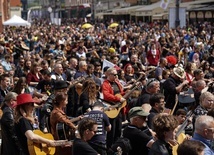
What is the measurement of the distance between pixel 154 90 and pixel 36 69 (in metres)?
3.75

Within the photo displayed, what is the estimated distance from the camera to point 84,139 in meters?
6.10

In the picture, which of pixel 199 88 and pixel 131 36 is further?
pixel 131 36

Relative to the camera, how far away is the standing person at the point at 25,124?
6.63 metres

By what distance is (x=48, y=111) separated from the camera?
27.7 feet

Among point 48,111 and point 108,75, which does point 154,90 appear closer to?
point 108,75

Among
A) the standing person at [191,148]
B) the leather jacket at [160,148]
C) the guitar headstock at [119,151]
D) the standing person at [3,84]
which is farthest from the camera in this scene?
the standing person at [3,84]

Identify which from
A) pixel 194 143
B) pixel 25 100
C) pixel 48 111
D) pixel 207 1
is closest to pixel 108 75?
pixel 48 111

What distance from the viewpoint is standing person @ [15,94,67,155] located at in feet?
21.7

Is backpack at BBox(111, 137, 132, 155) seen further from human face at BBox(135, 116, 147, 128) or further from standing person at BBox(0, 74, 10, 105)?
standing person at BBox(0, 74, 10, 105)

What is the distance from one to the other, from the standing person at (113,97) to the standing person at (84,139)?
9.96 feet

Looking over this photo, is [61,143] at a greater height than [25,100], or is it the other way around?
[25,100]

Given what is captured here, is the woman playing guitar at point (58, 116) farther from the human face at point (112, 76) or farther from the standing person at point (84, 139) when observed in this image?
the human face at point (112, 76)

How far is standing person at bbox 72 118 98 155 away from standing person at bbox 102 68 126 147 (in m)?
3.04

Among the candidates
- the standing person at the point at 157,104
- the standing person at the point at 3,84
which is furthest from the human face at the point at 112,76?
the standing person at the point at 157,104
